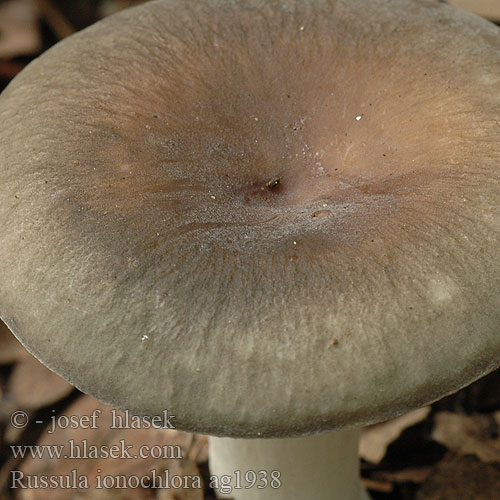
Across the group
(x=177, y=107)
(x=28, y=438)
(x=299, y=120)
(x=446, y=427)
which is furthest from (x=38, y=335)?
(x=446, y=427)

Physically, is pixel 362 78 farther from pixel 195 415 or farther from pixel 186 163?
pixel 195 415

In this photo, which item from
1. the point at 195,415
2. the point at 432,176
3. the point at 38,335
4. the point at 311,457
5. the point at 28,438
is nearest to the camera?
the point at 195,415

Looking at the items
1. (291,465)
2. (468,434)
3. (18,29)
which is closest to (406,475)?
(468,434)

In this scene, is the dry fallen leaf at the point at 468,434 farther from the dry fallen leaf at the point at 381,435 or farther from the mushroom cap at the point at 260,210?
the mushroom cap at the point at 260,210

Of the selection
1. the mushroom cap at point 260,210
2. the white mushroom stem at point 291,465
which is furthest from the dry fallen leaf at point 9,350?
the mushroom cap at point 260,210

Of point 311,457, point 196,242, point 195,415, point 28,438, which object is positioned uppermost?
point 196,242

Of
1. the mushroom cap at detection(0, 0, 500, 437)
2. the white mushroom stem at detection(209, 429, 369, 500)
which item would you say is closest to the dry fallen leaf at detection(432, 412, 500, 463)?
the white mushroom stem at detection(209, 429, 369, 500)

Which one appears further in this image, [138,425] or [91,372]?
[138,425]

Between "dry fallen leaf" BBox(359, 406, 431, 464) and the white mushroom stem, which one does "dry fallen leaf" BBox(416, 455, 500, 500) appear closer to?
"dry fallen leaf" BBox(359, 406, 431, 464)
